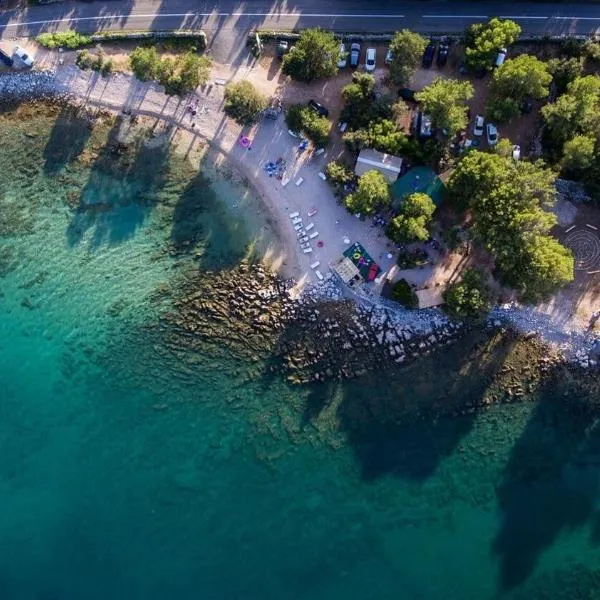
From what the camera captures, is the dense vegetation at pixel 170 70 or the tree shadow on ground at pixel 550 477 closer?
the dense vegetation at pixel 170 70

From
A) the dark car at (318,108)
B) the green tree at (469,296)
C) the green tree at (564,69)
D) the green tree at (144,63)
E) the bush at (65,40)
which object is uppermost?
the green tree at (564,69)

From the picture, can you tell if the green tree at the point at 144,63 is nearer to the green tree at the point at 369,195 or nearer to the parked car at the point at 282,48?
the parked car at the point at 282,48

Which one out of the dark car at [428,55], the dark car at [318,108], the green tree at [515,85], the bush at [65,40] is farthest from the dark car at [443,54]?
the bush at [65,40]

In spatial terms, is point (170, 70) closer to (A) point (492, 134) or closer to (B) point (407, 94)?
(B) point (407, 94)

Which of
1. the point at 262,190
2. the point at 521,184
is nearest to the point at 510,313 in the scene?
the point at 521,184

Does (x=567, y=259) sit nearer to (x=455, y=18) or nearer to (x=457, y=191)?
(x=457, y=191)
